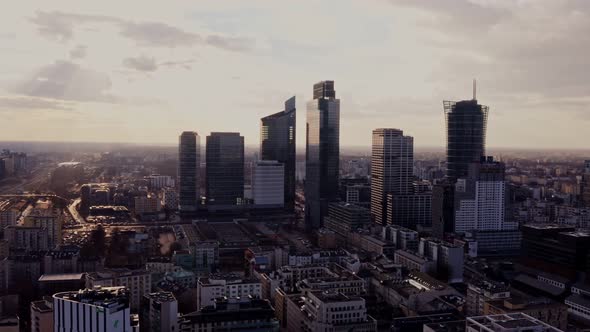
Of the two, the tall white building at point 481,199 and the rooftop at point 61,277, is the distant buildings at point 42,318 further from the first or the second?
the tall white building at point 481,199

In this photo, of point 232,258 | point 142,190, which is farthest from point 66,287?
point 142,190

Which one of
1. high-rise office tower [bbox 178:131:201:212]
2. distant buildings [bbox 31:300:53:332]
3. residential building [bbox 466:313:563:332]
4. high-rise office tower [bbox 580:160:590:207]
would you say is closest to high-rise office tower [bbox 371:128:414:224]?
high-rise office tower [bbox 580:160:590:207]

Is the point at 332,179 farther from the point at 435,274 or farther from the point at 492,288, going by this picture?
the point at 492,288

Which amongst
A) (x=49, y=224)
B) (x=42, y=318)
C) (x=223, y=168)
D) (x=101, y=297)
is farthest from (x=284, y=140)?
(x=101, y=297)

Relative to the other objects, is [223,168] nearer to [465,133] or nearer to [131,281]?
[465,133]

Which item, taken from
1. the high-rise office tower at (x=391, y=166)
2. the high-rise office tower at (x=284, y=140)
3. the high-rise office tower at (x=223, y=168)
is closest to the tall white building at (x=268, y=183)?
the high-rise office tower at (x=223, y=168)
